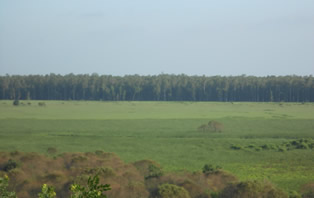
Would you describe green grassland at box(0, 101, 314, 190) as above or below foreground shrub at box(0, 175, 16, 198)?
below

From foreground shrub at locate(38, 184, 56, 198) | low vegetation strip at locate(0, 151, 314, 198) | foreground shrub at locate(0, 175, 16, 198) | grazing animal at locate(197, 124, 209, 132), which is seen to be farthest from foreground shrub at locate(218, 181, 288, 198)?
grazing animal at locate(197, 124, 209, 132)

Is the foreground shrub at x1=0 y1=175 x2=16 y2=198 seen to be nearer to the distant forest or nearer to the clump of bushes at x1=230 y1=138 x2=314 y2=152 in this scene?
the clump of bushes at x1=230 y1=138 x2=314 y2=152

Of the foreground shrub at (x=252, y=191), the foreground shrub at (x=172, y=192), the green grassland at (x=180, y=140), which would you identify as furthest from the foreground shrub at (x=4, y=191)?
the green grassland at (x=180, y=140)

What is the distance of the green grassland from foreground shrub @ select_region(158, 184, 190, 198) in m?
11.5

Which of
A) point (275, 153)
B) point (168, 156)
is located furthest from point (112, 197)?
point (275, 153)

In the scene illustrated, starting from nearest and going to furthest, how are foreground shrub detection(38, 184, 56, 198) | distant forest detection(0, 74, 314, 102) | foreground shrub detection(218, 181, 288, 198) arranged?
foreground shrub detection(38, 184, 56, 198), foreground shrub detection(218, 181, 288, 198), distant forest detection(0, 74, 314, 102)

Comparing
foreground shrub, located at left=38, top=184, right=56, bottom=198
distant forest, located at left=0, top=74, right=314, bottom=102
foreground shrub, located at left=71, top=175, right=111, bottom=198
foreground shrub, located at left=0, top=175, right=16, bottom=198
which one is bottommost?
foreground shrub, located at left=0, top=175, right=16, bottom=198

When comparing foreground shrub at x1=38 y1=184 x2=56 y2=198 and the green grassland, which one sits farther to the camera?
the green grassland

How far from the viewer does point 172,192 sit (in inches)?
763

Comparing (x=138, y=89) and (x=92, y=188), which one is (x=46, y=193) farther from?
(x=138, y=89)

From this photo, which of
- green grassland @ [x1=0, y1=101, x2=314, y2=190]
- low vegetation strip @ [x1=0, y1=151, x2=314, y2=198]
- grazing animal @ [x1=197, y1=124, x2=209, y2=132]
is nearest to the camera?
low vegetation strip @ [x1=0, y1=151, x2=314, y2=198]

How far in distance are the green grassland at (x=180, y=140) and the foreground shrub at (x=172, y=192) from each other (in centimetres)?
1154

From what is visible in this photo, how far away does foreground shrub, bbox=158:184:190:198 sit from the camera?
19263 millimetres

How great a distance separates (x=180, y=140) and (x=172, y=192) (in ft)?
104
